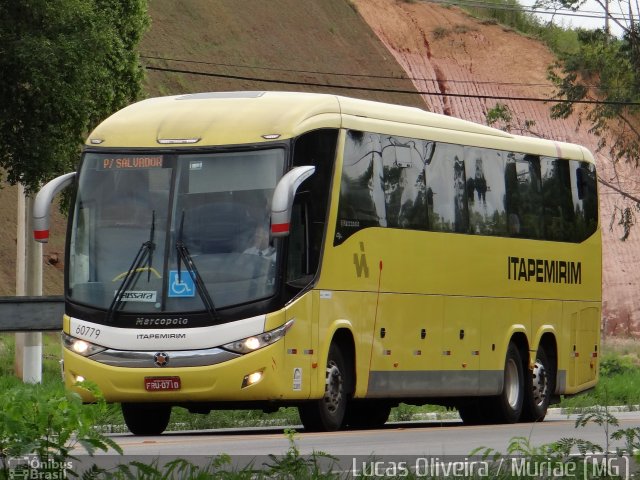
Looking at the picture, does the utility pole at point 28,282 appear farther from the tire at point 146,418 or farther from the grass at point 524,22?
the grass at point 524,22

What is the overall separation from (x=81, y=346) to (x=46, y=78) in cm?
888

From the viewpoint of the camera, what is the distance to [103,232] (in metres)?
16.9

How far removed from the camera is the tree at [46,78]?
24.6 metres

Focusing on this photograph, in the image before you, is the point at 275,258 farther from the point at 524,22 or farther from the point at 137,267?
the point at 524,22

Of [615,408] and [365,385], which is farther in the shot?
[615,408]

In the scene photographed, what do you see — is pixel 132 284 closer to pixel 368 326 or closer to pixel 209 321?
→ pixel 209 321

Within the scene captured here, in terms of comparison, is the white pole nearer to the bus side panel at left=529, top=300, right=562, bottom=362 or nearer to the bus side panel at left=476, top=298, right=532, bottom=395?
the bus side panel at left=529, top=300, right=562, bottom=362

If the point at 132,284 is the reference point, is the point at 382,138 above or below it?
above

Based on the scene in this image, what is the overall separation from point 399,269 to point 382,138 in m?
1.56

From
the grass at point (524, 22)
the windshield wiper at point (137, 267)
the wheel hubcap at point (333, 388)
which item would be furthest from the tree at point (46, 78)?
the grass at point (524, 22)

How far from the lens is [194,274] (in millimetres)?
16359

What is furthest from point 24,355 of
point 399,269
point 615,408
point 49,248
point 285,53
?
point 285,53

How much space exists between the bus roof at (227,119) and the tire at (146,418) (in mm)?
2933

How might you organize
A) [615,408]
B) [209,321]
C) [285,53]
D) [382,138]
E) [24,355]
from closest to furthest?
[209,321] < [382,138] < [615,408] < [24,355] < [285,53]
